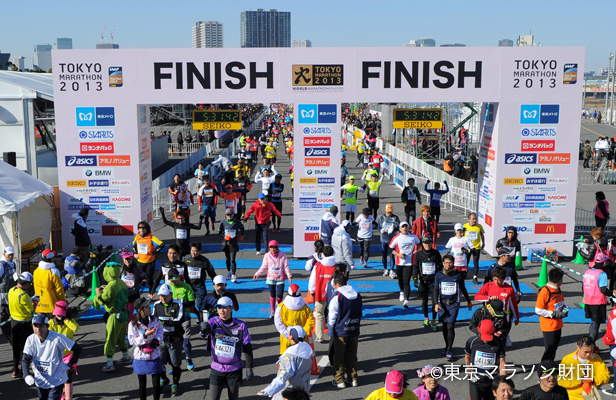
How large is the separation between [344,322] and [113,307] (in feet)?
10.7

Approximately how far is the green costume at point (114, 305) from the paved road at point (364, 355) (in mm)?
474

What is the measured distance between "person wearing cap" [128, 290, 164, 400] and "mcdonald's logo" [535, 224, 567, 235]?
11.2 meters

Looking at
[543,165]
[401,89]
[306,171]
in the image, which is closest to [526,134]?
[543,165]

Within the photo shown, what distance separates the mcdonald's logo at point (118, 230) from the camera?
607 inches

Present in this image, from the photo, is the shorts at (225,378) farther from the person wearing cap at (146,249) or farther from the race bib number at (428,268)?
the person wearing cap at (146,249)

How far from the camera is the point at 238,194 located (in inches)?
685

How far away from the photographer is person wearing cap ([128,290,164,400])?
7020 mm

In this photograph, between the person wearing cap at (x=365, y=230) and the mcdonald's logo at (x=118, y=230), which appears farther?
the mcdonald's logo at (x=118, y=230)

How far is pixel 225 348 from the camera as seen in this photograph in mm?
6746

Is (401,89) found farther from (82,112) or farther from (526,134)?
(82,112)

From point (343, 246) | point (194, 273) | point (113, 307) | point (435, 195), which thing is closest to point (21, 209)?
point (194, 273)

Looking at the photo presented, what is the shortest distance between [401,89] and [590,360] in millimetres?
9310

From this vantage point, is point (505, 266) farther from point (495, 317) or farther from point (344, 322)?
point (344, 322)

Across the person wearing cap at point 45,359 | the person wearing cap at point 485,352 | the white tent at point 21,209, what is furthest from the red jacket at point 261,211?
the person wearing cap at point 485,352
